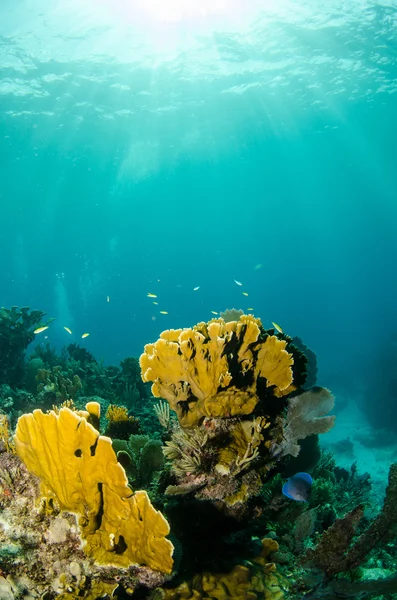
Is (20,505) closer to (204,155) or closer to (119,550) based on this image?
(119,550)

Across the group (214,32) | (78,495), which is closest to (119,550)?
(78,495)

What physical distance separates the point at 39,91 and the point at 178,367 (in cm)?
3699

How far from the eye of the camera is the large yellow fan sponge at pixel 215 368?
301 cm

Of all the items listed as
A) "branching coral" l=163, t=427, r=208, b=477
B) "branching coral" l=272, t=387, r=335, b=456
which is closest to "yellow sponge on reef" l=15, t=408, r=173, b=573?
"branching coral" l=163, t=427, r=208, b=477

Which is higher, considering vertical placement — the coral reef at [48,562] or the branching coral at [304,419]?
the branching coral at [304,419]

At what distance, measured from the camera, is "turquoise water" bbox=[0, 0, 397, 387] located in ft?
85.3

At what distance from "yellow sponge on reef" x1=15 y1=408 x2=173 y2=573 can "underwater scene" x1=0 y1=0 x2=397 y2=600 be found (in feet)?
0.05

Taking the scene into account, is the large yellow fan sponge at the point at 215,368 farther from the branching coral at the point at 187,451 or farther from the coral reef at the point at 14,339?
the coral reef at the point at 14,339

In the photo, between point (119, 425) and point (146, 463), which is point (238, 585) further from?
point (119, 425)

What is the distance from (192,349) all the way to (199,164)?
218 feet

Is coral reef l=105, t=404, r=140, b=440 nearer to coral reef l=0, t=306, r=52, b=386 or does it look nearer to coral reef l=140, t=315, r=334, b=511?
coral reef l=140, t=315, r=334, b=511

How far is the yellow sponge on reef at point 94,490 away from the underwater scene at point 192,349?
0.05 ft

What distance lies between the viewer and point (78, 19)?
23406 millimetres

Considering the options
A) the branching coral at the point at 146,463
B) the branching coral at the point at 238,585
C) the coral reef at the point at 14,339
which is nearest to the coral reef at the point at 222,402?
the branching coral at the point at 146,463
